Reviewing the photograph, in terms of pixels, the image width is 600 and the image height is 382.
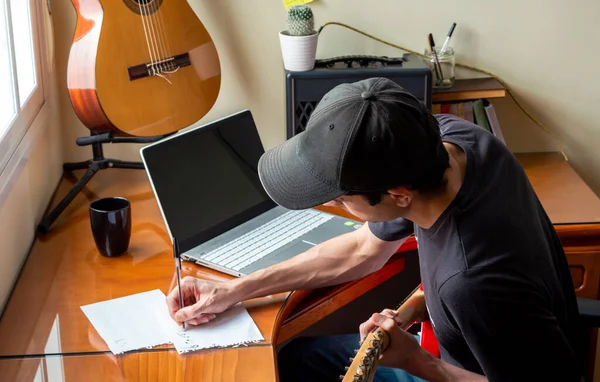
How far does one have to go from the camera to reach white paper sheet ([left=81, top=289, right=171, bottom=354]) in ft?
4.43

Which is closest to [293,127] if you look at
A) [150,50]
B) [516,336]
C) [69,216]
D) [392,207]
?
[150,50]

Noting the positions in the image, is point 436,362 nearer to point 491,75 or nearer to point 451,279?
point 451,279

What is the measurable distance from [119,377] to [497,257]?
63cm

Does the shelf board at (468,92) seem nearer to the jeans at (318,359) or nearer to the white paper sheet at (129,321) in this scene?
the jeans at (318,359)

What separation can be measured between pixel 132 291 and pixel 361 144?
0.63 meters

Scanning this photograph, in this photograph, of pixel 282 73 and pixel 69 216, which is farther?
pixel 282 73

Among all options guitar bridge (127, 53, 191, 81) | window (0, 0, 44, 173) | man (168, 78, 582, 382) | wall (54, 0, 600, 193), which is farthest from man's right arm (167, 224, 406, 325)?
wall (54, 0, 600, 193)

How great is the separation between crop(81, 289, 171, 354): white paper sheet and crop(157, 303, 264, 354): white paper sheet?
0.02 m

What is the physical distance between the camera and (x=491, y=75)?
85.7 inches

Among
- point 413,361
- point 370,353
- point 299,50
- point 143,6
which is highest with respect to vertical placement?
point 143,6

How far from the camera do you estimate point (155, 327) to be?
4.58 ft

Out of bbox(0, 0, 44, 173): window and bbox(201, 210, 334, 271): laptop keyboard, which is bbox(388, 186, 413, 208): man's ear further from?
bbox(0, 0, 44, 173): window

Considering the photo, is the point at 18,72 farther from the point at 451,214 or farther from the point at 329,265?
the point at 451,214

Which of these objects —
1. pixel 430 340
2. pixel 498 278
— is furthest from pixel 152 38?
pixel 498 278
